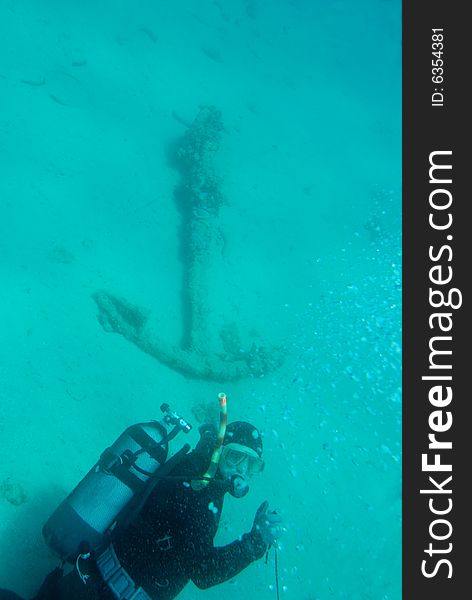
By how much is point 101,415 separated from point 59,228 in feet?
13.8

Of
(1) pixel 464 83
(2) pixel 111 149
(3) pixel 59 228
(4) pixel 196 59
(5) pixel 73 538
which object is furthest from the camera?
(4) pixel 196 59

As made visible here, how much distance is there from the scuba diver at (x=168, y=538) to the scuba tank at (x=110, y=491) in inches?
0.5

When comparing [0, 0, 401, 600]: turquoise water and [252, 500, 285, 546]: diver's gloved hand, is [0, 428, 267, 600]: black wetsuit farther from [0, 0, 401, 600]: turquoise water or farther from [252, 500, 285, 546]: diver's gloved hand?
[0, 0, 401, 600]: turquoise water

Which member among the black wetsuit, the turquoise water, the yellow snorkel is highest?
the turquoise water

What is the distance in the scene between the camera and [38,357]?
6.58m

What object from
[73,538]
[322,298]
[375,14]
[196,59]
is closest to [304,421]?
[322,298]

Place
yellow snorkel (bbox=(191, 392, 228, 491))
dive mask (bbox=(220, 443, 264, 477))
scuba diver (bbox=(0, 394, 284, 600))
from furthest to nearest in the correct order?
dive mask (bbox=(220, 443, 264, 477))
yellow snorkel (bbox=(191, 392, 228, 491))
scuba diver (bbox=(0, 394, 284, 600))

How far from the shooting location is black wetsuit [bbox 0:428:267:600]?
11.1 feet

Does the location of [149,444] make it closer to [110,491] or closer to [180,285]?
[110,491]

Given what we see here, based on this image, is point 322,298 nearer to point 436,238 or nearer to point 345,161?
point 436,238

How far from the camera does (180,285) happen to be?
9.28m

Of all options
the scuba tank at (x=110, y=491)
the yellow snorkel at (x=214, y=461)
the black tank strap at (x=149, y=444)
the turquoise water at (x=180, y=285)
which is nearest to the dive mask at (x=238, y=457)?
the yellow snorkel at (x=214, y=461)

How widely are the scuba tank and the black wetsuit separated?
0.34 m

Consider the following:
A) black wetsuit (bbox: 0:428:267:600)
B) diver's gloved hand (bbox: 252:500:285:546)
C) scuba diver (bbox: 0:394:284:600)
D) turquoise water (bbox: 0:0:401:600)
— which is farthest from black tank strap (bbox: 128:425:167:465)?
turquoise water (bbox: 0:0:401:600)
